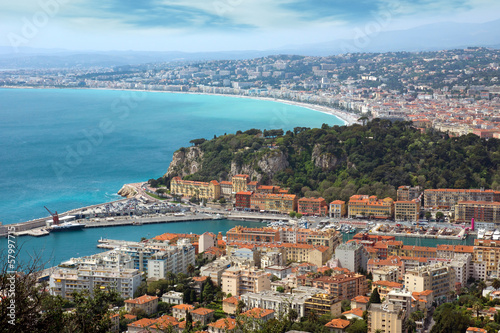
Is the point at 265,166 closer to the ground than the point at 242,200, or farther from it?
farther from it

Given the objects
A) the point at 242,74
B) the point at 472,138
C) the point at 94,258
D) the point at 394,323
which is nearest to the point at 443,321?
the point at 394,323

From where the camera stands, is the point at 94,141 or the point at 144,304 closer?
the point at 144,304

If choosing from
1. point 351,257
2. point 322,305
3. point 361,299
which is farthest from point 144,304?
point 351,257

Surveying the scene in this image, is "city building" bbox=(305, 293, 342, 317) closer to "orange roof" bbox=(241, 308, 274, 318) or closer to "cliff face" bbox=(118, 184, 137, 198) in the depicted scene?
"orange roof" bbox=(241, 308, 274, 318)

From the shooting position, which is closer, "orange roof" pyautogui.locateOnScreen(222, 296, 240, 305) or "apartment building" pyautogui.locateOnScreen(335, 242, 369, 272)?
"orange roof" pyautogui.locateOnScreen(222, 296, 240, 305)

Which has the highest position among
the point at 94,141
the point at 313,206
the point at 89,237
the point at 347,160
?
the point at 347,160

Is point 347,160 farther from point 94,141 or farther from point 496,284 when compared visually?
point 94,141

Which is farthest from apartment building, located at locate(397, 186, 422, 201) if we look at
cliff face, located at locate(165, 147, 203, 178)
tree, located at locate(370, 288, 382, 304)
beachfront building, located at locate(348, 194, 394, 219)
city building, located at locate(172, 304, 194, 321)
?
city building, located at locate(172, 304, 194, 321)

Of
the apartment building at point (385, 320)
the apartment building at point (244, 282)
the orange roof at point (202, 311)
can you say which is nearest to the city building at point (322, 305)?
the apartment building at point (385, 320)
